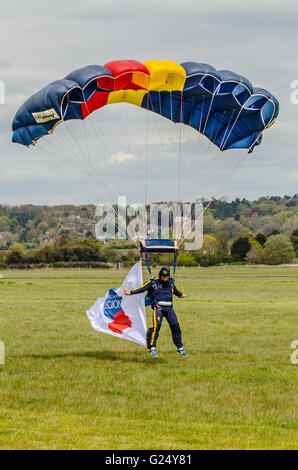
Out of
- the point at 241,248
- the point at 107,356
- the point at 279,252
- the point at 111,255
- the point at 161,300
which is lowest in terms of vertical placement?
the point at 107,356

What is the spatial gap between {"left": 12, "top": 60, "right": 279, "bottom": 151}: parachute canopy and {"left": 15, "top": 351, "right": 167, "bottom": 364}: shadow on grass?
5924 millimetres

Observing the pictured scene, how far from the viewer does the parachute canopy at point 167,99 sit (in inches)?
611

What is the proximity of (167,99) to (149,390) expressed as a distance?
385 inches

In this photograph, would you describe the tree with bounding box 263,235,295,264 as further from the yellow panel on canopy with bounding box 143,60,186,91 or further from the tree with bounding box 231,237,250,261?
the yellow panel on canopy with bounding box 143,60,186,91

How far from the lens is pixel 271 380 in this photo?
1260cm

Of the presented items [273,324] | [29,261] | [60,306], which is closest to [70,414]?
[273,324]

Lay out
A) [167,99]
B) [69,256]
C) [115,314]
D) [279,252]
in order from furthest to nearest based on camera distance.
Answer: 1. [69,256]
2. [279,252]
3. [167,99]
4. [115,314]

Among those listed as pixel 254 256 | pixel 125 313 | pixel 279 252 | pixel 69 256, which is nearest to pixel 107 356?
pixel 125 313

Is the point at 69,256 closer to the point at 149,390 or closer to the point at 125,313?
the point at 125,313

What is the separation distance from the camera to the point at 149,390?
11.7m

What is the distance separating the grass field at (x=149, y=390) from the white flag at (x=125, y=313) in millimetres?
725

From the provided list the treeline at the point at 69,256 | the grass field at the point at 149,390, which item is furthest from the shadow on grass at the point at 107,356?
the treeline at the point at 69,256

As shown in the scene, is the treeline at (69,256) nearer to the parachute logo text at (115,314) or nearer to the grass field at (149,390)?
the grass field at (149,390)

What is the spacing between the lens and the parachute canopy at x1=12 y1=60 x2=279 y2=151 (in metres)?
15.5
